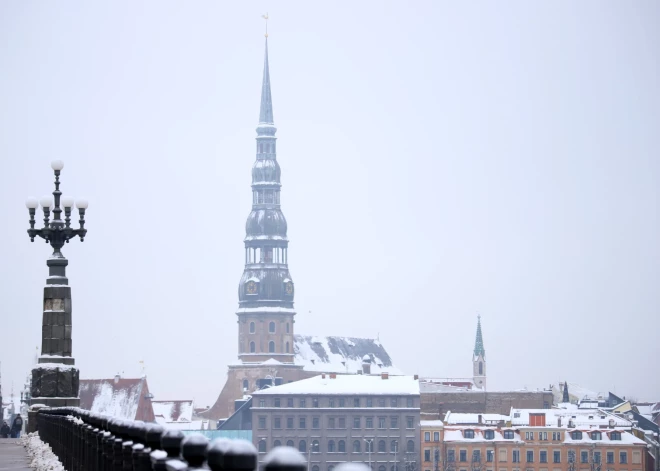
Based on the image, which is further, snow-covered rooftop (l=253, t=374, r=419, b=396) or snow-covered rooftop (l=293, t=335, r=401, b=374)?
snow-covered rooftop (l=293, t=335, r=401, b=374)

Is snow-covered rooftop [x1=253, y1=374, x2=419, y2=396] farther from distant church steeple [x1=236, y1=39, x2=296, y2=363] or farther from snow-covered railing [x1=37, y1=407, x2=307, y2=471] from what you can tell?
snow-covered railing [x1=37, y1=407, x2=307, y2=471]

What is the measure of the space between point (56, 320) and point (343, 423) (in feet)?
354

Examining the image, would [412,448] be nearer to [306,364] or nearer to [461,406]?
[461,406]

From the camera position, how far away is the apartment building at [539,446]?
4680 inches

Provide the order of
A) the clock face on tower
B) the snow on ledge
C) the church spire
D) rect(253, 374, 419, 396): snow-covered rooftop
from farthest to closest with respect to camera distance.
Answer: the church spire, the clock face on tower, rect(253, 374, 419, 396): snow-covered rooftop, the snow on ledge

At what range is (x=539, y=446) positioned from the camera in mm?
121438

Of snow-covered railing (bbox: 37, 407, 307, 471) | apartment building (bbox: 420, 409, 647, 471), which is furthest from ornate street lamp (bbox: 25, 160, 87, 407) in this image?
apartment building (bbox: 420, 409, 647, 471)

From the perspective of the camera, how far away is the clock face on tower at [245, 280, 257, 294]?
168 meters

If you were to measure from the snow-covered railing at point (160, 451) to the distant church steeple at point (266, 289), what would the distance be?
155266 mm

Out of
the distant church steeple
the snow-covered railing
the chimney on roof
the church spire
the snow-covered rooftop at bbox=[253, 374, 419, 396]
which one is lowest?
the snow-covered railing

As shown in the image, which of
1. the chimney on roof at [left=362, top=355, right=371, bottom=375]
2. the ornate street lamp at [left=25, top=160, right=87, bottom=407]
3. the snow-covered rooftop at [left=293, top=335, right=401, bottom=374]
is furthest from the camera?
the chimney on roof at [left=362, top=355, right=371, bottom=375]

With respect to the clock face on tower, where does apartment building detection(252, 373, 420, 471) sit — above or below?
below

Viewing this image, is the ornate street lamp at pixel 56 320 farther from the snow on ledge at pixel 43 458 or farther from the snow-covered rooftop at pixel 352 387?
the snow-covered rooftop at pixel 352 387

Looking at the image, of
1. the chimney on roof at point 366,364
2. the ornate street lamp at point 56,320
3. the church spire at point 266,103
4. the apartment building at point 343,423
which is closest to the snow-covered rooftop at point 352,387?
the apartment building at point 343,423
